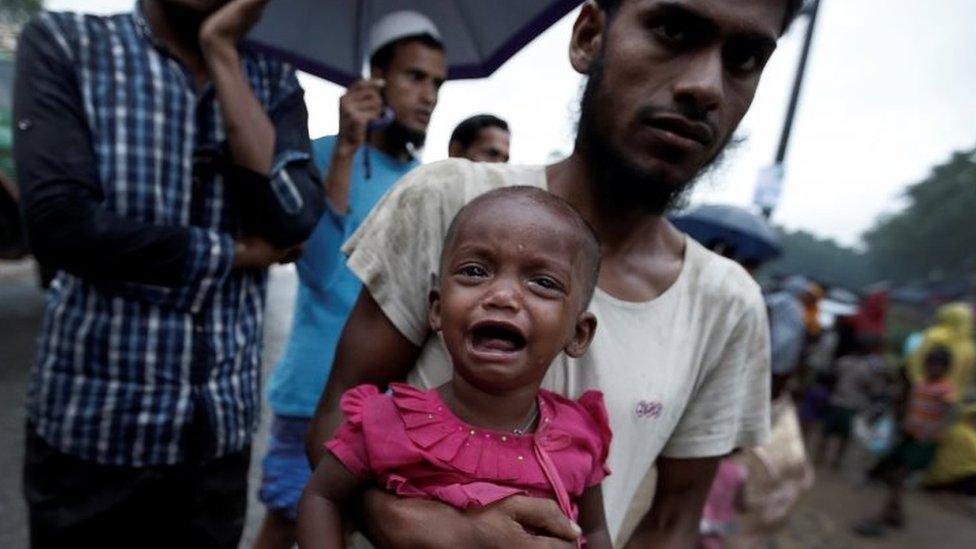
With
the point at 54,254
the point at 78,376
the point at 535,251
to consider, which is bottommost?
the point at 78,376

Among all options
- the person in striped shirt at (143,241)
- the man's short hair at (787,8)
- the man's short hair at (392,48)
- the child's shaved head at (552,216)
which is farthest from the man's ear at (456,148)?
the child's shaved head at (552,216)

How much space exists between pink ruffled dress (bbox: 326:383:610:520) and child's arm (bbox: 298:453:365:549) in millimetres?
29

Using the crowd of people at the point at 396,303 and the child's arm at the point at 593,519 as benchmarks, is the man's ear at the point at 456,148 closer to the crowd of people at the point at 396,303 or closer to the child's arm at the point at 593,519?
the crowd of people at the point at 396,303

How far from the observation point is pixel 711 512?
3695mm

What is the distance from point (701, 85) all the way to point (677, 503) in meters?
0.94

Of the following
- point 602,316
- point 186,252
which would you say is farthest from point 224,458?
point 602,316

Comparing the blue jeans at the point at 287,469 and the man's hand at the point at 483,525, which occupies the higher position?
the man's hand at the point at 483,525

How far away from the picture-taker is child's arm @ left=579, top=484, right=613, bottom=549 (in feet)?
4.34

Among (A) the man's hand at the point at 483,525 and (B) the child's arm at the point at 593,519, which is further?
(B) the child's arm at the point at 593,519

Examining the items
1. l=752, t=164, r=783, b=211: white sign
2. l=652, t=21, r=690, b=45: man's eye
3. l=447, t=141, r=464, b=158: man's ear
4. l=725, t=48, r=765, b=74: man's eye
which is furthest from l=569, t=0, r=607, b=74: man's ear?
l=752, t=164, r=783, b=211: white sign

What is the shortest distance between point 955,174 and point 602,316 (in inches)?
1878

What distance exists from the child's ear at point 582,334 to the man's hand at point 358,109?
1.20 metres

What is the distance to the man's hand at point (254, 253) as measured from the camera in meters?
1.77

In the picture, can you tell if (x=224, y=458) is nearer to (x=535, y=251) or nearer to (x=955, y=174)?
(x=535, y=251)
